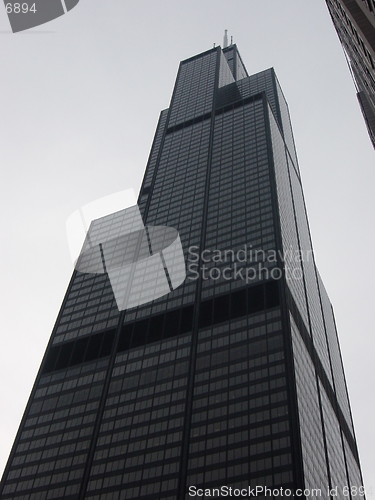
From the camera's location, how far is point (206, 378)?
4304 inches

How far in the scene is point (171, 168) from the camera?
189 m

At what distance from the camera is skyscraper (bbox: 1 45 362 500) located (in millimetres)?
96062

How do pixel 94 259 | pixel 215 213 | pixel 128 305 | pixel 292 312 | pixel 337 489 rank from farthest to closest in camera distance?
pixel 94 259 → pixel 215 213 → pixel 128 305 → pixel 292 312 → pixel 337 489

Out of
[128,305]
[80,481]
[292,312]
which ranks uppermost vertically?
[128,305]

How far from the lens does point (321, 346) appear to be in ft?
485

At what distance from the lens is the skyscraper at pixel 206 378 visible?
96.1 meters

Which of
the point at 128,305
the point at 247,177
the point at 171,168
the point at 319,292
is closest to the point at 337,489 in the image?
the point at 128,305

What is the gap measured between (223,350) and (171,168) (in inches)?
3499

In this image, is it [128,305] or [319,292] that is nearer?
[128,305]

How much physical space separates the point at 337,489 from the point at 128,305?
199 ft

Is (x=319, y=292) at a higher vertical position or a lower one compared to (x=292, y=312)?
higher

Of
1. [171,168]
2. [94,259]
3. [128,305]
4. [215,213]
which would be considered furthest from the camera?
[171,168]

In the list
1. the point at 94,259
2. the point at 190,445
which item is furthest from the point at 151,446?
the point at 94,259

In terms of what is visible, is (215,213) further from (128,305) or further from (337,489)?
(337,489)
